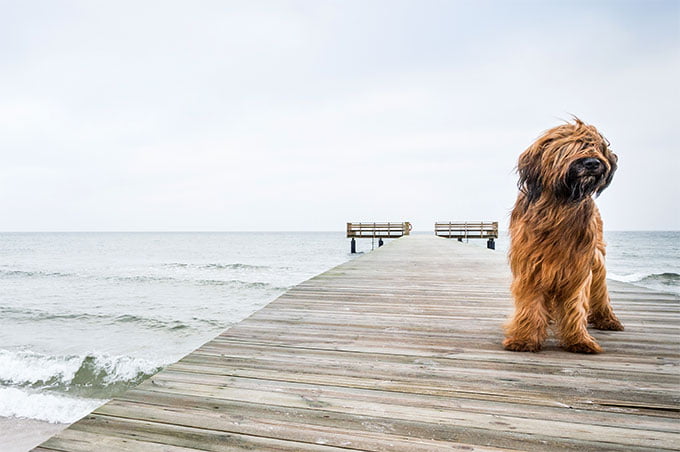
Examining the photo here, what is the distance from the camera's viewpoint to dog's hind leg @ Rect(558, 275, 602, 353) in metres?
1.80

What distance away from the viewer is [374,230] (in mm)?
23984

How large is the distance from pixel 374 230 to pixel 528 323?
22.2 m

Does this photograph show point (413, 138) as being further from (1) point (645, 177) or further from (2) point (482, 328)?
(2) point (482, 328)

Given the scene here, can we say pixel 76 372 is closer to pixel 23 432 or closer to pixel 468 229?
pixel 23 432

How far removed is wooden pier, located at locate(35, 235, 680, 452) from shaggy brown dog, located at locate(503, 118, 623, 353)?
6.0 inches

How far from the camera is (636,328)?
2279 millimetres

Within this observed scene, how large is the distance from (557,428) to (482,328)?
1.27m

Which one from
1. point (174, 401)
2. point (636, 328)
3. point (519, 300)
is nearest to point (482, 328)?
point (519, 300)

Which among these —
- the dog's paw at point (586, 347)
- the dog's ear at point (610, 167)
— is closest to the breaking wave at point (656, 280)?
the dog's paw at point (586, 347)

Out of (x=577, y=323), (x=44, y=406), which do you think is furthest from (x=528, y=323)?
(x=44, y=406)

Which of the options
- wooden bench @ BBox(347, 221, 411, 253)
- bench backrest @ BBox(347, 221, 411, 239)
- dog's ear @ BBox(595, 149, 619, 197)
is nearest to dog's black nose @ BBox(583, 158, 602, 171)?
dog's ear @ BBox(595, 149, 619, 197)

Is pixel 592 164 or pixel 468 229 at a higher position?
pixel 592 164

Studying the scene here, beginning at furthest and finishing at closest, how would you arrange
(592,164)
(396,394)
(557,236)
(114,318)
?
1. (114,318)
2. (557,236)
3. (592,164)
4. (396,394)

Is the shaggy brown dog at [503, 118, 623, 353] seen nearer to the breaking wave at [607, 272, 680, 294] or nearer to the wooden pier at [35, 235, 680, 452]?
the wooden pier at [35, 235, 680, 452]
